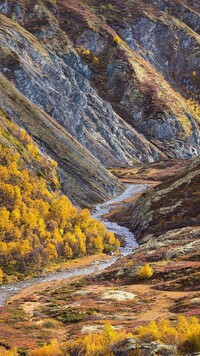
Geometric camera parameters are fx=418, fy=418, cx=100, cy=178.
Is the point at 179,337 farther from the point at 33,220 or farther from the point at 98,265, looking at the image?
the point at 33,220

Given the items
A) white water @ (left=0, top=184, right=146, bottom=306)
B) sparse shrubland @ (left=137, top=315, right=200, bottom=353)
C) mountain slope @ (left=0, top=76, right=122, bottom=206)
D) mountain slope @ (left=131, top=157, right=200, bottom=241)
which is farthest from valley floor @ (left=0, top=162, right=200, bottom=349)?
mountain slope @ (left=0, top=76, right=122, bottom=206)

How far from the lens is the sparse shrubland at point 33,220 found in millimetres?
73581

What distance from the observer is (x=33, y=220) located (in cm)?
8088

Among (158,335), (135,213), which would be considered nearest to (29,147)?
(135,213)

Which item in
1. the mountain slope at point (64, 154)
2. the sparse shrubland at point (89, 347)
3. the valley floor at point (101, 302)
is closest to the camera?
the sparse shrubland at point (89, 347)

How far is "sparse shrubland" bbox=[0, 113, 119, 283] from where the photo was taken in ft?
241

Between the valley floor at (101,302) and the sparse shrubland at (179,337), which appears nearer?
the sparse shrubland at (179,337)

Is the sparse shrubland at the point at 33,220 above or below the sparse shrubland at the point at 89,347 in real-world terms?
below

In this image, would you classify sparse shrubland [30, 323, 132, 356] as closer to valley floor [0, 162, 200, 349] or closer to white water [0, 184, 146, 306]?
valley floor [0, 162, 200, 349]

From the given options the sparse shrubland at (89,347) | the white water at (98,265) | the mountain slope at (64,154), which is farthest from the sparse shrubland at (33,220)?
the sparse shrubland at (89,347)

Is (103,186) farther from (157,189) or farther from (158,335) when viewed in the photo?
(158,335)

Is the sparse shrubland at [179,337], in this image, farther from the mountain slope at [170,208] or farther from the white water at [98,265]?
the mountain slope at [170,208]

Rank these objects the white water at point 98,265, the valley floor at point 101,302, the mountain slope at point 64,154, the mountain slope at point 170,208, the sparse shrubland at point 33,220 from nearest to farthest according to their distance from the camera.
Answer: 1. the valley floor at point 101,302
2. the white water at point 98,265
3. the sparse shrubland at point 33,220
4. the mountain slope at point 170,208
5. the mountain slope at point 64,154

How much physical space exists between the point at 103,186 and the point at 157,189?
25093 mm
